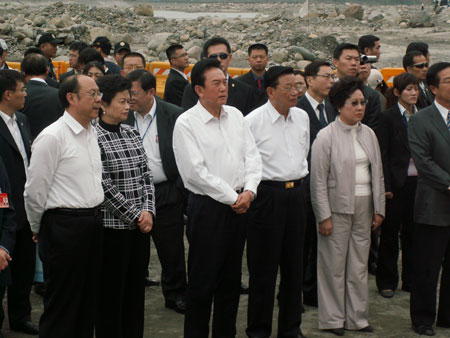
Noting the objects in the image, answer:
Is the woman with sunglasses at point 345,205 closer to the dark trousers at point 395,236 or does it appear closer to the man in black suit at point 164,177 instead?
the dark trousers at point 395,236

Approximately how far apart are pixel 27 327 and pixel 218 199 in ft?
6.48

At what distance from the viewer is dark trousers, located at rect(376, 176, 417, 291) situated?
6.84 metres

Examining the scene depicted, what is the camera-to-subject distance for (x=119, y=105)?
5016mm

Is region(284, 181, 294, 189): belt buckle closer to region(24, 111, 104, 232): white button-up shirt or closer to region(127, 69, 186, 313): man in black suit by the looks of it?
region(127, 69, 186, 313): man in black suit

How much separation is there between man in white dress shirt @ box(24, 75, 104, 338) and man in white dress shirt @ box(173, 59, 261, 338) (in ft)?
2.19

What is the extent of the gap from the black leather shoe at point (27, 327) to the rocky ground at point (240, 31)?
53.3 ft

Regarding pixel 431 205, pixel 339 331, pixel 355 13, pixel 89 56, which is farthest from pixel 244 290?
pixel 355 13

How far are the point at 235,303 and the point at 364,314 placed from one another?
129 cm

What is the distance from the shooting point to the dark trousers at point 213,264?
5059 mm

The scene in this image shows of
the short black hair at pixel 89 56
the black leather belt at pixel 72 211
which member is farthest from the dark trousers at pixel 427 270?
the short black hair at pixel 89 56

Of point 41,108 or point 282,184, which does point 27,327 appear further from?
point 282,184

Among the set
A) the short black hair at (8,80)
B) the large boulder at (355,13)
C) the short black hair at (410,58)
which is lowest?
the short black hair at (8,80)

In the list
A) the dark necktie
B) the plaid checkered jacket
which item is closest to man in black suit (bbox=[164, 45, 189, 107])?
the dark necktie

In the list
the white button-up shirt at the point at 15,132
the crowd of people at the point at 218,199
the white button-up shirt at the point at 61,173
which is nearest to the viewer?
the white button-up shirt at the point at 61,173
